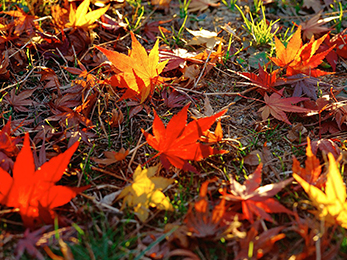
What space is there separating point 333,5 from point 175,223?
1682 mm

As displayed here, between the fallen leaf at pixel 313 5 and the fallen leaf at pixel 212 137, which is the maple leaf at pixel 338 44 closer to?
the fallen leaf at pixel 313 5

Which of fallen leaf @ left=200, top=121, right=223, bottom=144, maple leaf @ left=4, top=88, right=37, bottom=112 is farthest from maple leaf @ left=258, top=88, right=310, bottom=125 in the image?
maple leaf @ left=4, top=88, right=37, bottom=112

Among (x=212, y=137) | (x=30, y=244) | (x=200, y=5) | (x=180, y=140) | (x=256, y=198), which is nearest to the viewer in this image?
(x=30, y=244)

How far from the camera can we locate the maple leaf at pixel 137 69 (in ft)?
4.18

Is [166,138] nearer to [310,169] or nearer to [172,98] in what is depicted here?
[172,98]

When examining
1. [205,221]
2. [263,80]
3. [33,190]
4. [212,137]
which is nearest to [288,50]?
[263,80]

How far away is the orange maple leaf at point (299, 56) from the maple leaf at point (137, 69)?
0.53m

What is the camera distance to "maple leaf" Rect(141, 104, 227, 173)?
1114 millimetres

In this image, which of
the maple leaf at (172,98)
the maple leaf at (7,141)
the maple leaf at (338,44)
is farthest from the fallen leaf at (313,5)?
the maple leaf at (7,141)

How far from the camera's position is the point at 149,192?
105 centimetres

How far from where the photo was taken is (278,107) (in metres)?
1.36

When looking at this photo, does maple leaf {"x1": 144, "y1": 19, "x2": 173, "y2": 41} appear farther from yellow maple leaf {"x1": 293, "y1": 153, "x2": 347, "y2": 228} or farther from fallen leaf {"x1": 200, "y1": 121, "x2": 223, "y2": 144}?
yellow maple leaf {"x1": 293, "y1": 153, "x2": 347, "y2": 228}

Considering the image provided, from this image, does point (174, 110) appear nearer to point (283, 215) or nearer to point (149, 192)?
point (149, 192)

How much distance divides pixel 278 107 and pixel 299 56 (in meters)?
→ 0.25
